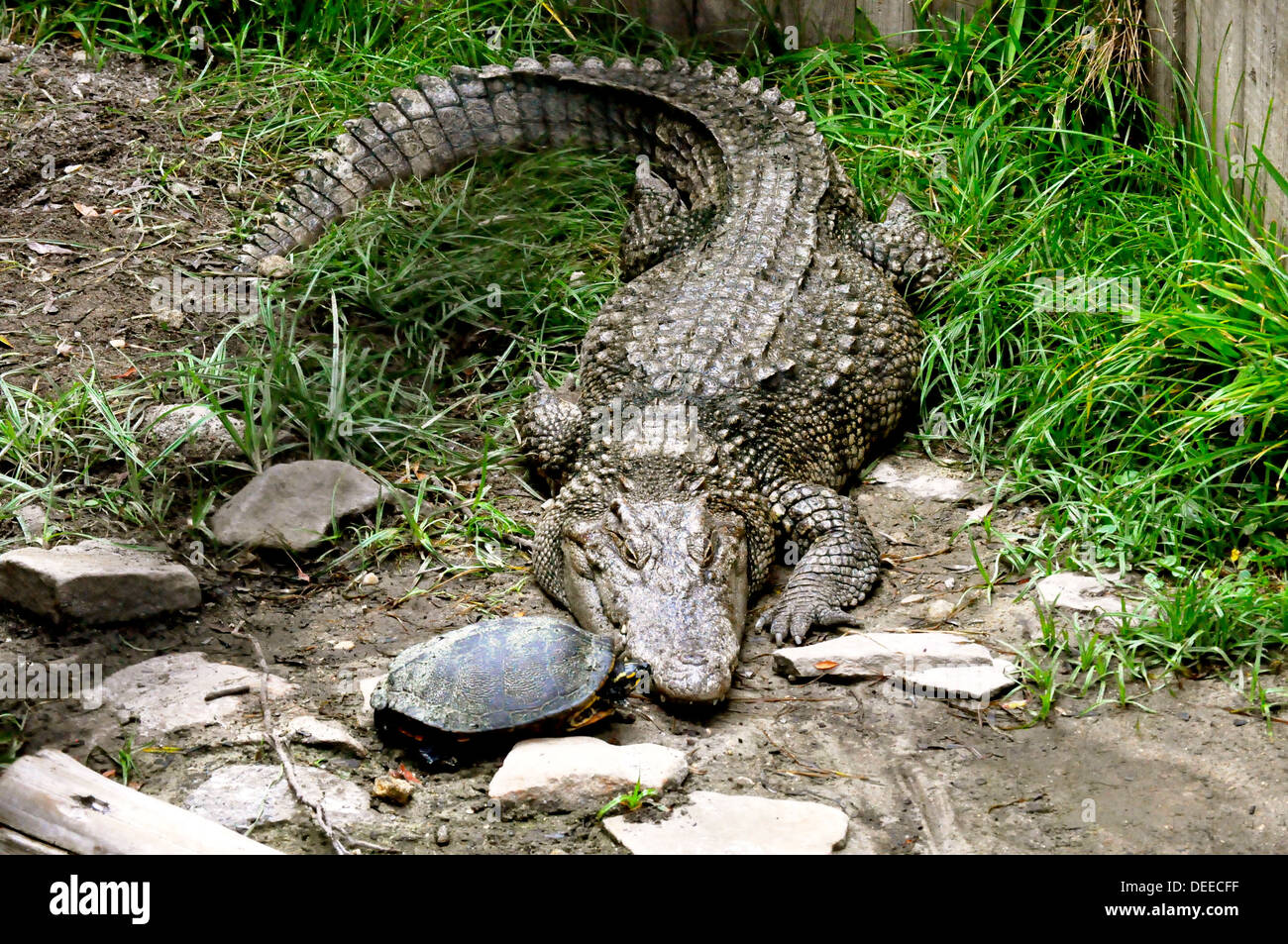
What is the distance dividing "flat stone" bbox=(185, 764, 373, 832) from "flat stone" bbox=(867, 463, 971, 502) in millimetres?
2691

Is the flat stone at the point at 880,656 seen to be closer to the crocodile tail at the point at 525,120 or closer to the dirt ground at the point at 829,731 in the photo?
the dirt ground at the point at 829,731

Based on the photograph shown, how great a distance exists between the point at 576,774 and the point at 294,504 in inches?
71.7

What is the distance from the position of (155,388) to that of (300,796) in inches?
96.0

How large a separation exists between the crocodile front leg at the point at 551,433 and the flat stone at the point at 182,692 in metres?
1.54

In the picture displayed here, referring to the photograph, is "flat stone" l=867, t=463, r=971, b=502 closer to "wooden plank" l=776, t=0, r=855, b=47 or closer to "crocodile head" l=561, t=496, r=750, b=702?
"crocodile head" l=561, t=496, r=750, b=702

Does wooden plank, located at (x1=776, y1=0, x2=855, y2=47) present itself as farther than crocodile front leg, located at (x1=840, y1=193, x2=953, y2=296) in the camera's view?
Yes

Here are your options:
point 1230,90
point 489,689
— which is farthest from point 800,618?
point 1230,90

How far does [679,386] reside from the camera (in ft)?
15.7

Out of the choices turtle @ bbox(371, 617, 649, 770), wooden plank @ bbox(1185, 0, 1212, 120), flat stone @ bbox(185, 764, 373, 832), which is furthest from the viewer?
wooden plank @ bbox(1185, 0, 1212, 120)

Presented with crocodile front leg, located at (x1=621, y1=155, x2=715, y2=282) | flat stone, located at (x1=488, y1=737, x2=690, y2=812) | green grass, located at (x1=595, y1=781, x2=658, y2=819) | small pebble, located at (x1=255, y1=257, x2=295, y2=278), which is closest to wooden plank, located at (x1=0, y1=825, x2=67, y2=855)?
flat stone, located at (x1=488, y1=737, x2=690, y2=812)

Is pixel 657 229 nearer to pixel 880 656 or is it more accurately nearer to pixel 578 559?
pixel 578 559

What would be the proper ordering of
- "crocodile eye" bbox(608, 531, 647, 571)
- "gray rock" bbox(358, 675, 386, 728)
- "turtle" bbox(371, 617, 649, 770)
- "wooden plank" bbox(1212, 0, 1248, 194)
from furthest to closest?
"wooden plank" bbox(1212, 0, 1248, 194), "crocodile eye" bbox(608, 531, 647, 571), "gray rock" bbox(358, 675, 386, 728), "turtle" bbox(371, 617, 649, 770)

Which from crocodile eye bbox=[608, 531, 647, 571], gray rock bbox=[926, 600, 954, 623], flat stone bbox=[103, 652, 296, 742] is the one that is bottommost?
flat stone bbox=[103, 652, 296, 742]

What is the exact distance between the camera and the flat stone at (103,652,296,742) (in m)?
3.47
